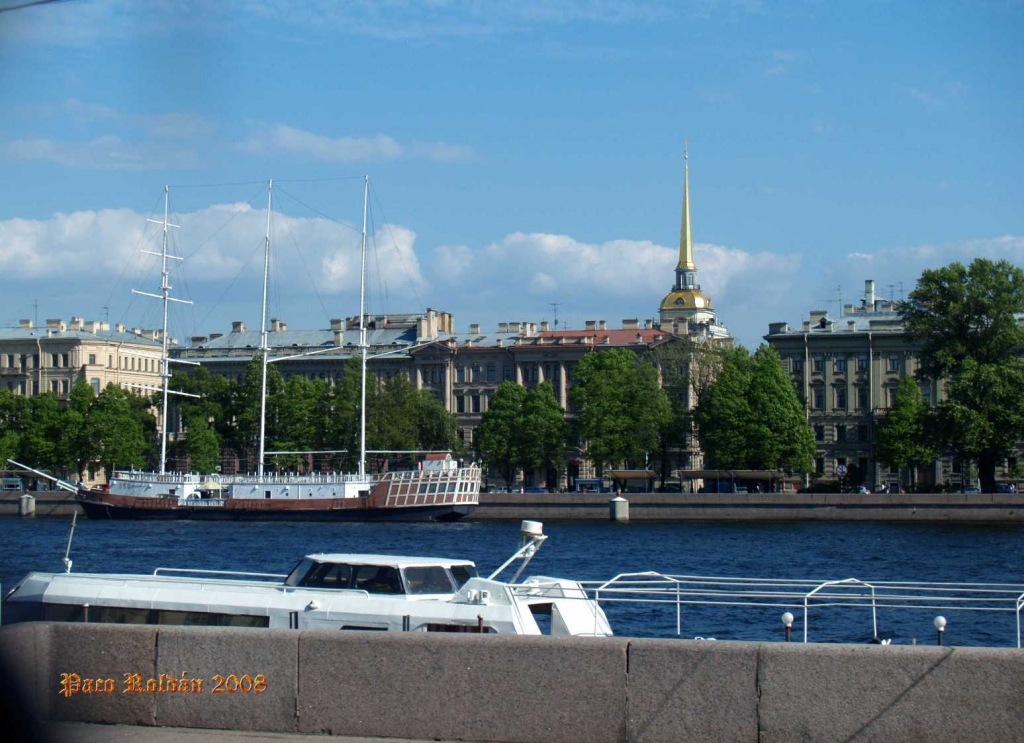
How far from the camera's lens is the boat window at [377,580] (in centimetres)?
1474

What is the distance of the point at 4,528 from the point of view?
57.1 metres

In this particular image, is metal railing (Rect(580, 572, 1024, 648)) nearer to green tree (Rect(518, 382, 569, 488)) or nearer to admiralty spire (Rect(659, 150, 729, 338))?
green tree (Rect(518, 382, 569, 488))

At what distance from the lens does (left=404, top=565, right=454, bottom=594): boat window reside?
14.6 metres

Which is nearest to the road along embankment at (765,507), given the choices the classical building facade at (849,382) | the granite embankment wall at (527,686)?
the classical building facade at (849,382)

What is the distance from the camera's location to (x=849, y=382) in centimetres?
8344

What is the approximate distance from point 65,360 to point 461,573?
91.0 metres

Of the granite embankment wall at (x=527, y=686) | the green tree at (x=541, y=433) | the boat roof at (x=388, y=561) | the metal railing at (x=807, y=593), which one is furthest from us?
the green tree at (x=541, y=433)

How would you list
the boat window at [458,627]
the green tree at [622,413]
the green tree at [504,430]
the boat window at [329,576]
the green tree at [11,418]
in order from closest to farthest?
the boat window at [458,627]
the boat window at [329,576]
the green tree at [622,413]
the green tree at [504,430]
the green tree at [11,418]

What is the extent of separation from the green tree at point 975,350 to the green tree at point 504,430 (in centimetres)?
2523

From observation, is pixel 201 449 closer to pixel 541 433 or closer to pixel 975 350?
pixel 541 433

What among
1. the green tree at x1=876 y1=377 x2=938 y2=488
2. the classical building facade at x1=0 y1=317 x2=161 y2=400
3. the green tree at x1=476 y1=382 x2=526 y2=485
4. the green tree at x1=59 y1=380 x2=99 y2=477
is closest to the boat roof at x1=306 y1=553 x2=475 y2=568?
the green tree at x1=876 y1=377 x2=938 y2=488

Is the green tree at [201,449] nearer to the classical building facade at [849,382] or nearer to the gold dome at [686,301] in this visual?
the classical building facade at [849,382]

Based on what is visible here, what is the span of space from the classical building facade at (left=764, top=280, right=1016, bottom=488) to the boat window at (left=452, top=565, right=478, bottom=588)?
6836cm

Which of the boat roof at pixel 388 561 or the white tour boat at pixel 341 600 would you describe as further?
the boat roof at pixel 388 561
